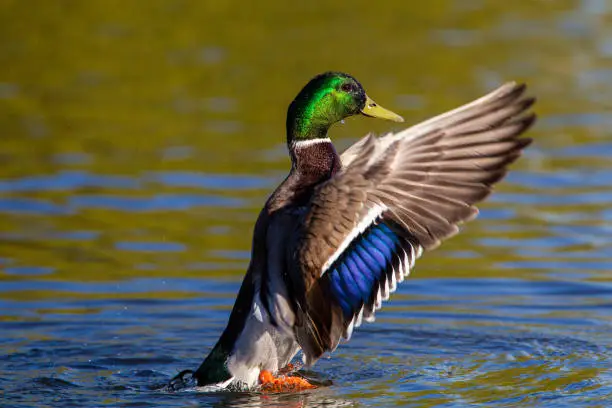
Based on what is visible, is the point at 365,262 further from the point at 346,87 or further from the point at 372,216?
the point at 346,87

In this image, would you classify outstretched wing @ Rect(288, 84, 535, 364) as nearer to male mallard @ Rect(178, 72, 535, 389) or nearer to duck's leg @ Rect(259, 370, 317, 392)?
male mallard @ Rect(178, 72, 535, 389)

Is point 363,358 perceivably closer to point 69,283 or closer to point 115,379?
point 115,379

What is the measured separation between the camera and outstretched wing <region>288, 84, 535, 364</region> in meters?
6.16

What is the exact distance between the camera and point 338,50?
14711 millimetres

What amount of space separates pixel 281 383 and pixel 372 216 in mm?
1052

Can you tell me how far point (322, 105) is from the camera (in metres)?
6.82

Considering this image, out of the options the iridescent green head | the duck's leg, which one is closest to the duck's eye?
the iridescent green head

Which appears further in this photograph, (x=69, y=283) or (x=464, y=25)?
(x=464, y=25)

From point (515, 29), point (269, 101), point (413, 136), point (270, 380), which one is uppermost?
point (515, 29)

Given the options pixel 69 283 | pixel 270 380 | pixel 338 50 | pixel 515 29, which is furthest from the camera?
pixel 515 29

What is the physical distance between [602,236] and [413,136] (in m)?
3.62

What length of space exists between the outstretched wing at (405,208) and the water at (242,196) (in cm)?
57

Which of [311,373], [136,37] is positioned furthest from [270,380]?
[136,37]

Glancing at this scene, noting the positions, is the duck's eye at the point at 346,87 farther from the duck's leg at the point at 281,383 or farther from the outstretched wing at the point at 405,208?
the duck's leg at the point at 281,383
